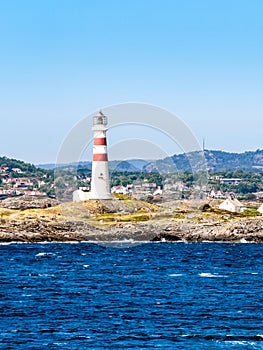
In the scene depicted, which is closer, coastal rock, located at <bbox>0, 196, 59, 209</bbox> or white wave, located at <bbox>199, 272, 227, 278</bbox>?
white wave, located at <bbox>199, 272, 227, 278</bbox>

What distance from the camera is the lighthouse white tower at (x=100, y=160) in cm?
14125

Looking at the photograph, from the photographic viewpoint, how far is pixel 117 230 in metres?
130

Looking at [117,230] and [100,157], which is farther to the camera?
[100,157]

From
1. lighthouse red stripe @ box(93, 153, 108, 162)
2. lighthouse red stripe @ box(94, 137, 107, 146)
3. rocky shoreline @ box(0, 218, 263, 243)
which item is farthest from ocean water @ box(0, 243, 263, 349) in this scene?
lighthouse red stripe @ box(94, 137, 107, 146)

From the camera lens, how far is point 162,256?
103000 mm

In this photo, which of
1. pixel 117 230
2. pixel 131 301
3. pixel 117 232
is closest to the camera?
pixel 131 301

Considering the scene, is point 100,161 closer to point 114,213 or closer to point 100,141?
point 100,141

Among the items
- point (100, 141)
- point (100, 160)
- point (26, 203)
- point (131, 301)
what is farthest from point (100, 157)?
point (131, 301)

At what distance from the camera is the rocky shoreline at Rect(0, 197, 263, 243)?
129m

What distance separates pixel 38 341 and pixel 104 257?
187 ft

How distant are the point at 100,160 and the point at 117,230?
15818mm

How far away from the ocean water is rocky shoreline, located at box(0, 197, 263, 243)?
2567cm

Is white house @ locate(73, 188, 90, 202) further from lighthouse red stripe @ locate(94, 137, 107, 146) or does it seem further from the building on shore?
lighthouse red stripe @ locate(94, 137, 107, 146)

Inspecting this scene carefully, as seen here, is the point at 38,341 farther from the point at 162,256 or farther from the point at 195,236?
the point at 195,236
